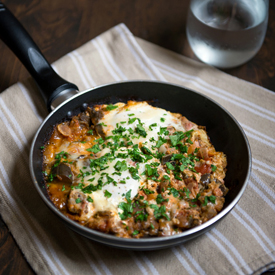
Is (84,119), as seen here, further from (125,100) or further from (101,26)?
(101,26)

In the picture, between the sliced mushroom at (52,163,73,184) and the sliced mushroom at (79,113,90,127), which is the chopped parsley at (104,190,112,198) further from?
the sliced mushroom at (79,113,90,127)

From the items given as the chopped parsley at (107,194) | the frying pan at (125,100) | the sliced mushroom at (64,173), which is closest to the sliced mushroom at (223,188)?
the frying pan at (125,100)

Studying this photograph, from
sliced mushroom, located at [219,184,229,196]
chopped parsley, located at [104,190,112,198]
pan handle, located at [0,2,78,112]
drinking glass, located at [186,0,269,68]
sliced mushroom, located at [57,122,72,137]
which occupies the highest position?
pan handle, located at [0,2,78,112]

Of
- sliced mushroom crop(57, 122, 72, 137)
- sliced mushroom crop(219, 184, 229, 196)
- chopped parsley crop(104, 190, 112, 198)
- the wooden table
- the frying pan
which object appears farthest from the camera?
the wooden table

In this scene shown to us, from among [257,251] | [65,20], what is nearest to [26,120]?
[65,20]

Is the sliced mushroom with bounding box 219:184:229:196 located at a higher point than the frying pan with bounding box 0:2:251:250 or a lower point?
lower

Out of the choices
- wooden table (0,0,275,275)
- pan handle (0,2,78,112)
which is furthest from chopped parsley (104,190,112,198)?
wooden table (0,0,275,275)

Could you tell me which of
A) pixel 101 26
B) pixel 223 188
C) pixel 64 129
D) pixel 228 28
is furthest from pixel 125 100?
pixel 101 26

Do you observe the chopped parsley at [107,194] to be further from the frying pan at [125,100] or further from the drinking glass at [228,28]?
the drinking glass at [228,28]
